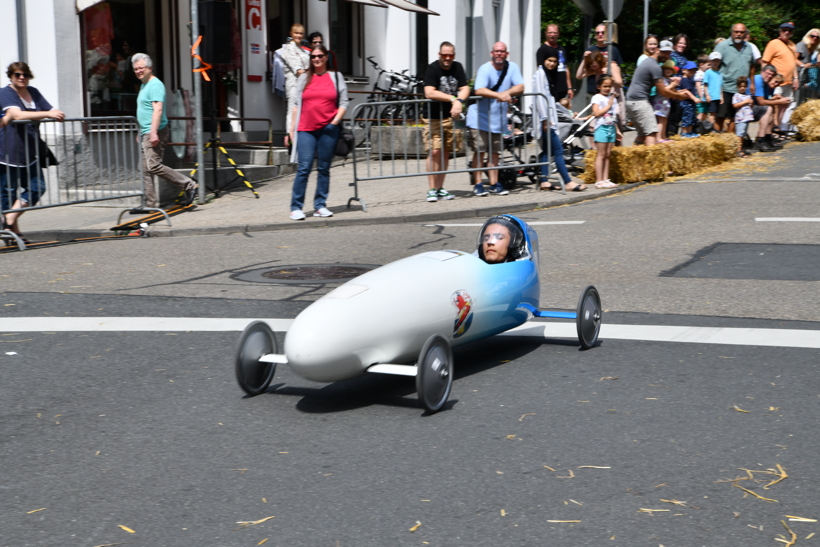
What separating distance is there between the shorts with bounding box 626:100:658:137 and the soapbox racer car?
10385 mm

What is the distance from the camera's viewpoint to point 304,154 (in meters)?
12.3

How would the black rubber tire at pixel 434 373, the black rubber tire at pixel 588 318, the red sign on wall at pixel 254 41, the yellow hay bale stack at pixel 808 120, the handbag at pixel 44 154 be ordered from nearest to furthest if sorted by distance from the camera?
the black rubber tire at pixel 434 373 → the black rubber tire at pixel 588 318 → the handbag at pixel 44 154 → the red sign on wall at pixel 254 41 → the yellow hay bale stack at pixel 808 120

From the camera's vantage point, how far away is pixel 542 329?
671cm

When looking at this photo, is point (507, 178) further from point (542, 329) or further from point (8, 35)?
point (542, 329)

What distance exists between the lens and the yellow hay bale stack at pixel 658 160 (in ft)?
49.8

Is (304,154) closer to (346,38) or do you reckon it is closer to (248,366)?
(248,366)

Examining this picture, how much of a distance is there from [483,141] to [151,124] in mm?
4299

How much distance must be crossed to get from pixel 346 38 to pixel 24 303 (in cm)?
1598

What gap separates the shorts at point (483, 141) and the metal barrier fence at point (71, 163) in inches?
170

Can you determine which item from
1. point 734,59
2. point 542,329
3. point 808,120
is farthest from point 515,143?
point 808,120

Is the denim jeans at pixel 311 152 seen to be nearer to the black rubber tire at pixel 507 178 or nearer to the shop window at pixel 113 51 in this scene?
the black rubber tire at pixel 507 178

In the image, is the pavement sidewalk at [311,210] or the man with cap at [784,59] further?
the man with cap at [784,59]

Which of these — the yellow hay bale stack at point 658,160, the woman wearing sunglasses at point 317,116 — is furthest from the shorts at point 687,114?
the woman wearing sunglasses at point 317,116

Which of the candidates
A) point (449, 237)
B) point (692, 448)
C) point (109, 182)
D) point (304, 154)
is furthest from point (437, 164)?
point (692, 448)
